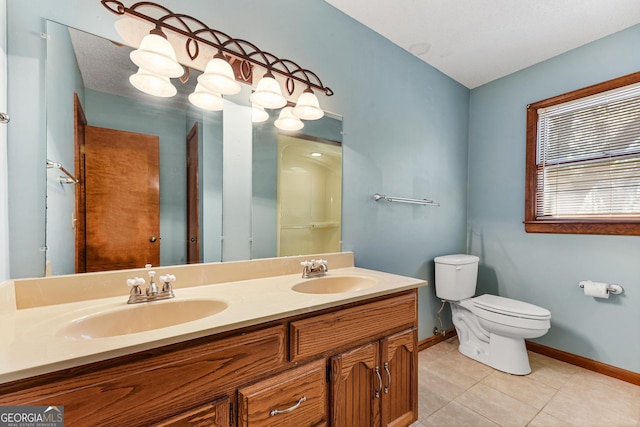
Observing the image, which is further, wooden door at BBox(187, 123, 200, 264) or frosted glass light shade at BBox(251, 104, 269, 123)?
frosted glass light shade at BBox(251, 104, 269, 123)

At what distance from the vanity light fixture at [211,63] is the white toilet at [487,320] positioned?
1.68 meters

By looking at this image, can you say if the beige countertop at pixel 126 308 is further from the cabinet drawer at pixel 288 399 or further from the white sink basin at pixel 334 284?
the cabinet drawer at pixel 288 399

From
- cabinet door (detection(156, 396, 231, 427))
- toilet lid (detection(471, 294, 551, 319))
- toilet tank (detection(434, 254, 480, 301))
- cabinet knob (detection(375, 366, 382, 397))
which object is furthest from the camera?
toilet tank (detection(434, 254, 480, 301))

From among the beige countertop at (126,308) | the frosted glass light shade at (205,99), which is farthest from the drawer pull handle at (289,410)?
the frosted glass light shade at (205,99)

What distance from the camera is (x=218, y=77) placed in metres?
1.24

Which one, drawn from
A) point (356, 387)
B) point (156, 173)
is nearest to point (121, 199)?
point (156, 173)

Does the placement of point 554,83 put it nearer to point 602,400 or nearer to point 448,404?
point 602,400

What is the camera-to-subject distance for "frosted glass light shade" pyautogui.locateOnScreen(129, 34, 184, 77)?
107cm

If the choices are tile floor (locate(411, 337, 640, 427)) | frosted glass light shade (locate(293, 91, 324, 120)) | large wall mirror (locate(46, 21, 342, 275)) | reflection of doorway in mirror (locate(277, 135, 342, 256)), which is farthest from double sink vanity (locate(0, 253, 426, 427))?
frosted glass light shade (locate(293, 91, 324, 120))

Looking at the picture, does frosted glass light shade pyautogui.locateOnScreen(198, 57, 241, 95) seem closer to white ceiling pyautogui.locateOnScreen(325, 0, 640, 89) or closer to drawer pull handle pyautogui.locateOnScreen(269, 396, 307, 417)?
white ceiling pyautogui.locateOnScreen(325, 0, 640, 89)

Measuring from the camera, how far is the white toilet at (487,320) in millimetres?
1891

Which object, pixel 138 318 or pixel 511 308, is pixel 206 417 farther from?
pixel 511 308

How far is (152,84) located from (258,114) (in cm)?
50

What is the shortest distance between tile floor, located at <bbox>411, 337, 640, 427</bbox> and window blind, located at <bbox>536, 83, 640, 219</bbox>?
118 centimetres
